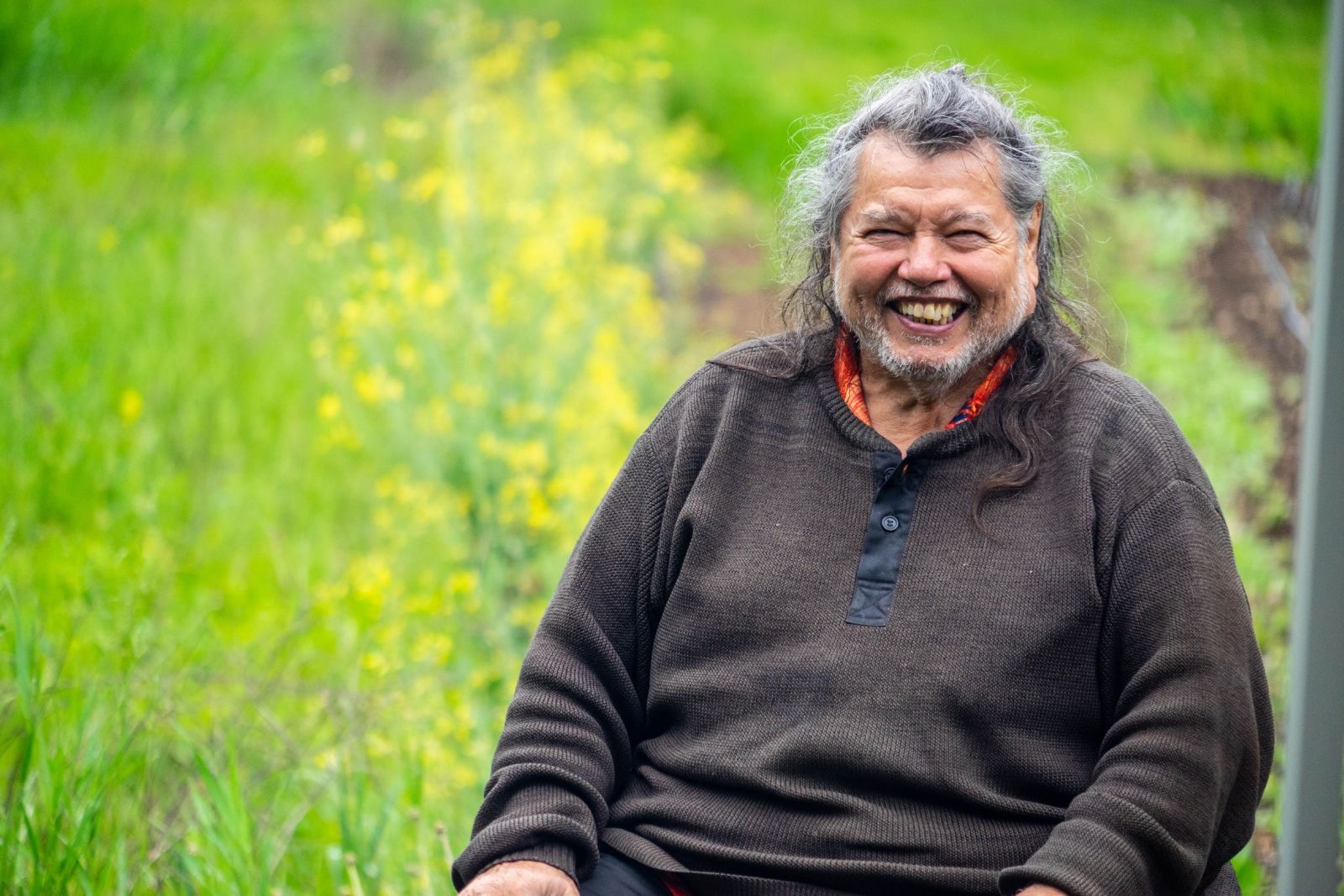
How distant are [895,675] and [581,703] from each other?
18.1 inches

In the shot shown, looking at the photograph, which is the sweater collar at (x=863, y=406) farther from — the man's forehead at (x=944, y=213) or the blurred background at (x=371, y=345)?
the blurred background at (x=371, y=345)

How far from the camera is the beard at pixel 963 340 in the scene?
1.96m

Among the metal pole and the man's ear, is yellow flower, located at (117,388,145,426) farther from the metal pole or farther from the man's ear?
the metal pole

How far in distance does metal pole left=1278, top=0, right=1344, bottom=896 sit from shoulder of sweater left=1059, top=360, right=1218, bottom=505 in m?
0.20

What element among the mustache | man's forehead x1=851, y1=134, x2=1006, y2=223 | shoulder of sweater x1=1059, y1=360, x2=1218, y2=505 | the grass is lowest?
shoulder of sweater x1=1059, y1=360, x2=1218, y2=505

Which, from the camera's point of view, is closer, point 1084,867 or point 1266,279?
point 1084,867

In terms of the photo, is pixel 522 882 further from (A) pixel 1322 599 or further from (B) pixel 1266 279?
(B) pixel 1266 279

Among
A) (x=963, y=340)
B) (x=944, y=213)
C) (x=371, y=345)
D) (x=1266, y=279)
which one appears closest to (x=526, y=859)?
(x=963, y=340)

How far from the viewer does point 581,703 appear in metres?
1.94

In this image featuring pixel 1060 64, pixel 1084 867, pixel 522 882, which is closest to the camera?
pixel 1084 867

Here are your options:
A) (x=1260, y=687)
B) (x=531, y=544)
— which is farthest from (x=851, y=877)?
(x=531, y=544)

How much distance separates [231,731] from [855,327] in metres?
1.40

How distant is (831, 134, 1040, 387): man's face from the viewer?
1943mm

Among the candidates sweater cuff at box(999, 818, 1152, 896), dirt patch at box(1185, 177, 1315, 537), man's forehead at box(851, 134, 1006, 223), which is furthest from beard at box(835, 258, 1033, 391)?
dirt patch at box(1185, 177, 1315, 537)
